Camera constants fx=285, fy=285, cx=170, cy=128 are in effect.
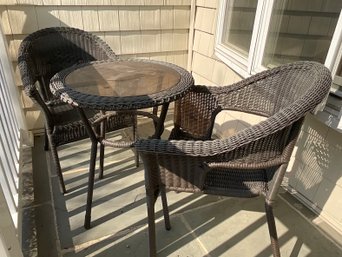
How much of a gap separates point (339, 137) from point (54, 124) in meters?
1.72

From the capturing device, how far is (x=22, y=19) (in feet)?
7.43

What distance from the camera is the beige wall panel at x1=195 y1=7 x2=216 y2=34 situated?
2.54m

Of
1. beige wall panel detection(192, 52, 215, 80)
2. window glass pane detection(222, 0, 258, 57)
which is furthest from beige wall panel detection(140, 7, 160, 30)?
window glass pane detection(222, 0, 258, 57)

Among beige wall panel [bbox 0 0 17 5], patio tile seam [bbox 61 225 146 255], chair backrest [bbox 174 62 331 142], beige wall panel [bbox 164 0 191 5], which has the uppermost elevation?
beige wall panel [bbox 164 0 191 5]

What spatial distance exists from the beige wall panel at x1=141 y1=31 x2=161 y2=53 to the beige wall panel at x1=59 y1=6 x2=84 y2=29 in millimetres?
590

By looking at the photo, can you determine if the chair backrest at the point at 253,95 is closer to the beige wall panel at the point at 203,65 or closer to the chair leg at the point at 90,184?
the chair leg at the point at 90,184

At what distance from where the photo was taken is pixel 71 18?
2.43 m

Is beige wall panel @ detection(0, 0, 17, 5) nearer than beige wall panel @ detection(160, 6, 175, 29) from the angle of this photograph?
Yes

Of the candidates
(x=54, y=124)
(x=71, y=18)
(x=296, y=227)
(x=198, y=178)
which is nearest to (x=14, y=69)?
(x=71, y=18)

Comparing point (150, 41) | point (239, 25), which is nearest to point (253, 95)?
point (239, 25)

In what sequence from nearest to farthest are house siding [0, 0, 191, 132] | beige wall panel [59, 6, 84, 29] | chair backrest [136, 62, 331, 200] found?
chair backrest [136, 62, 331, 200], house siding [0, 0, 191, 132], beige wall panel [59, 6, 84, 29]

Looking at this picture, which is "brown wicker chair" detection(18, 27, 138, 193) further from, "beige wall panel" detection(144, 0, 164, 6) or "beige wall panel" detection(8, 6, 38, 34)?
"beige wall panel" detection(144, 0, 164, 6)

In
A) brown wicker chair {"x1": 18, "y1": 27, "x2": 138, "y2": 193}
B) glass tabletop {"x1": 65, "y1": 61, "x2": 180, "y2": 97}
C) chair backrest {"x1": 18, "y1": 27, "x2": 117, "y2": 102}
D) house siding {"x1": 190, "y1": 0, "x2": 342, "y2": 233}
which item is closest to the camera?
glass tabletop {"x1": 65, "y1": 61, "x2": 180, "y2": 97}

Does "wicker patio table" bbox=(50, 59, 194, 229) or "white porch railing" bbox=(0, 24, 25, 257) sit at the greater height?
"wicker patio table" bbox=(50, 59, 194, 229)
